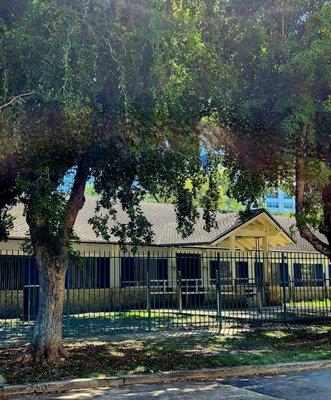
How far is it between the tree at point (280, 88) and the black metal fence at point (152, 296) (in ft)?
12.6

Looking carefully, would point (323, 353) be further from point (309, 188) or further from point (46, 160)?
point (46, 160)

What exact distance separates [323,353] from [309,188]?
205 inches

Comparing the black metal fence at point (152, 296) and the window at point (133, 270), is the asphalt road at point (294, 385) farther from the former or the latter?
the window at point (133, 270)

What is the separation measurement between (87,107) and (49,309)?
4.22 m

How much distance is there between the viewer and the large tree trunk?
10445 mm

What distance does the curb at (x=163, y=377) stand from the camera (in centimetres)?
856

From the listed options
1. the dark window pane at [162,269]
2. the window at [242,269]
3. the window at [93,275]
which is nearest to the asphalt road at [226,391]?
the window at [93,275]

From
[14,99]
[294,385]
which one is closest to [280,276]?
[294,385]

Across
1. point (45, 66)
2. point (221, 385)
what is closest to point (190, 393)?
point (221, 385)

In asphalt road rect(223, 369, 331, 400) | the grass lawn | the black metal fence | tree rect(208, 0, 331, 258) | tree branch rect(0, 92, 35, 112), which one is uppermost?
tree rect(208, 0, 331, 258)

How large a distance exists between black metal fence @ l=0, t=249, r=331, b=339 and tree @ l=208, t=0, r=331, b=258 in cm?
385

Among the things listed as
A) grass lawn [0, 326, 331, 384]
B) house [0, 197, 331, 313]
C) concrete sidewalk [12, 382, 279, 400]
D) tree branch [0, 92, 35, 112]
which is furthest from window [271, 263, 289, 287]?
tree branch [0, 92, 35, 112]

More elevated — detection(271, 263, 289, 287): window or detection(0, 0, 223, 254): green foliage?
detection(0, 0, 223, 254): green foliage

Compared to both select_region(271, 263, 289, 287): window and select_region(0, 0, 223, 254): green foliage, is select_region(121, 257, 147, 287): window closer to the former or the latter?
select_region(271, 263, 289, 287): window
